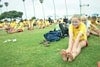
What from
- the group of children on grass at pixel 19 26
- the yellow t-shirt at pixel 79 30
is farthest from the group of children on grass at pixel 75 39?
the group of children on grass at pixel 19 26

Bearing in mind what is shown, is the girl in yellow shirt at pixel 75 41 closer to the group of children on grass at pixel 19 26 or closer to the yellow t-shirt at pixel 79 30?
the yellow t-shirt at pixel 79 30

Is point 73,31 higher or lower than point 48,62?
higher

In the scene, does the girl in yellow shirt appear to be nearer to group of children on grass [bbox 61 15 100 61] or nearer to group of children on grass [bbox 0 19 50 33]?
group of children on grass [bbox 61 15 100 61]

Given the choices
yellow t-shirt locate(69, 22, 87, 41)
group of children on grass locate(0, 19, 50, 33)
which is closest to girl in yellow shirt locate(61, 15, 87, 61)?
yellow t-shirt locate(69, 22, 87, 41)

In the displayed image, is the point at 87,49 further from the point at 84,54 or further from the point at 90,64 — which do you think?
the point at 90,64

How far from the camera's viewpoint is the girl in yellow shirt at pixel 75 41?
8070mm

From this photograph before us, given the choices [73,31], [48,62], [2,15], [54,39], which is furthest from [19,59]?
[2,15]

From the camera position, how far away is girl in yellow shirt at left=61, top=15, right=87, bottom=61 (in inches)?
318

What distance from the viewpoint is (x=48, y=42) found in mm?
12516

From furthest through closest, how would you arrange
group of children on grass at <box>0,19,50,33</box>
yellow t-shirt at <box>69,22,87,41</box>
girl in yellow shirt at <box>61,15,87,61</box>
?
group of children on grass at <box>0,19,50,33</box>
yellow t-shirt at <box>69,22,87,41</box>
girl in yellow shirt at <box>61,15,87,61</box>

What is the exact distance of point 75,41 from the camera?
853cm

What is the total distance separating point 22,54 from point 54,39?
306 cm

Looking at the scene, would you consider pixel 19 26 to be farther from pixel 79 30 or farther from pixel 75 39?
pixel 75 39

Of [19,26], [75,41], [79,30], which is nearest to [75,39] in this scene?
[75,41]
